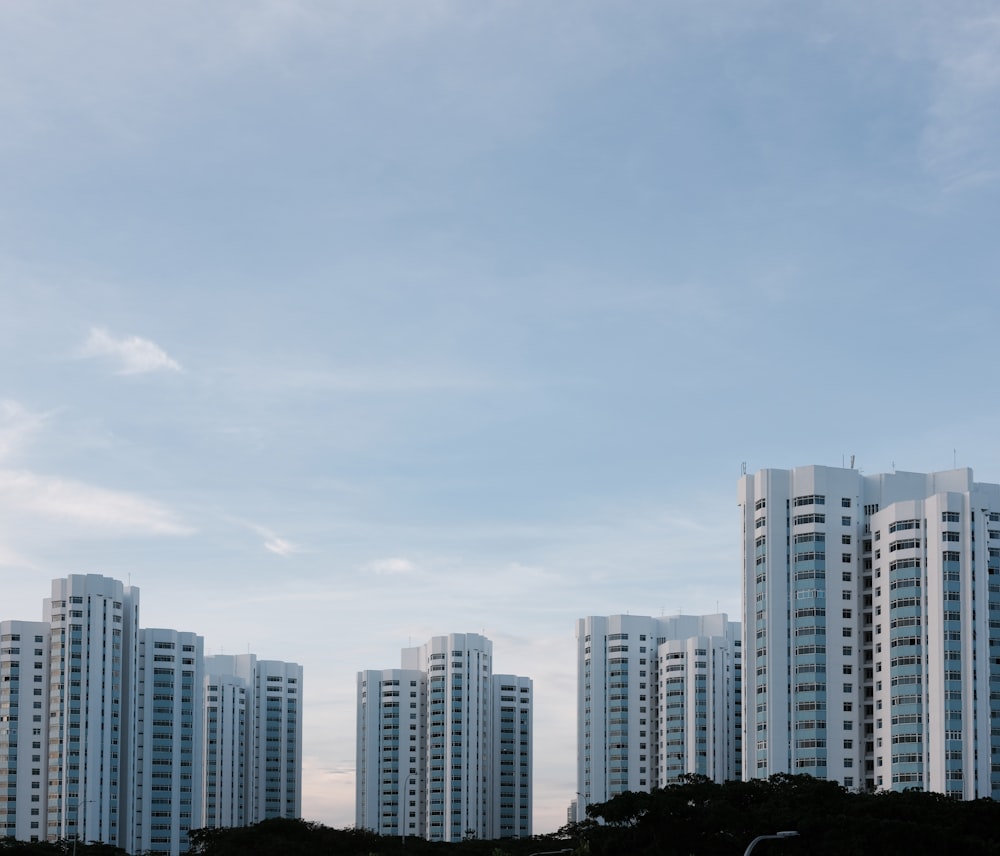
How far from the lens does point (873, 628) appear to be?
140m

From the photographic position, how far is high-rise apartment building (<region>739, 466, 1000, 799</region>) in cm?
13025

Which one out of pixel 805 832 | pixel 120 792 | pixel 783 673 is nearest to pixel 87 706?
pixel 120 792

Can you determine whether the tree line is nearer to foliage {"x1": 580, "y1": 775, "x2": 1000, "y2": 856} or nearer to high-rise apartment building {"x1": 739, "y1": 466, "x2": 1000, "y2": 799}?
foliage {"x1": 580, "y1": 775, "x2": 1000, "y2": 856}

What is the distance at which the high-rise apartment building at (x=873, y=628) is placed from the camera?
130 metres

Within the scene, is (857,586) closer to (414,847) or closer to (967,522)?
(967,522)

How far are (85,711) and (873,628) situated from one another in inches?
3771

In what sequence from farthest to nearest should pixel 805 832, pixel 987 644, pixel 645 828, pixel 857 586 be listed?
pixel 857 586, pixel 987 644, pixel 645 828, pixel 805 832

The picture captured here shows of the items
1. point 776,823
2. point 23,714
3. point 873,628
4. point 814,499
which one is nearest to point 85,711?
point 23,714

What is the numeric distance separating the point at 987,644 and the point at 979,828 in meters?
40.8

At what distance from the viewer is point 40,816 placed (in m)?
183

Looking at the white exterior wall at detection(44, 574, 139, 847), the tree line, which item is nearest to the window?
the tree line

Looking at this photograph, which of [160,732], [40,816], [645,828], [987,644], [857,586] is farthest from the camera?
[160,732]

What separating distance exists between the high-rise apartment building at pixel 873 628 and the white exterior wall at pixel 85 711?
82800mm

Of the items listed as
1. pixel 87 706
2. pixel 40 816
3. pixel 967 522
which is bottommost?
pixel 40 816
